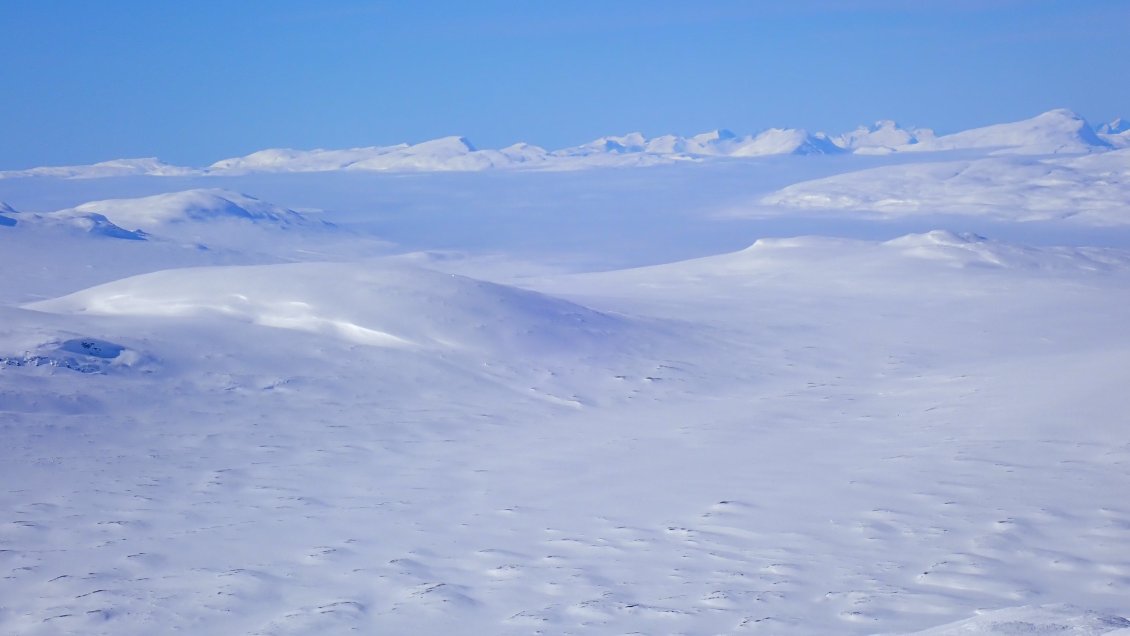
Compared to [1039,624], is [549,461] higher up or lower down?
lower down

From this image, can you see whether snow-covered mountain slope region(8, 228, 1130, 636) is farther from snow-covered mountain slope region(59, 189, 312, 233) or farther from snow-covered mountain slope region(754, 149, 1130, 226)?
snow-covered mountain slope region(754, 149, 1130, 226)

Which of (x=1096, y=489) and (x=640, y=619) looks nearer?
(x=640, y=619)

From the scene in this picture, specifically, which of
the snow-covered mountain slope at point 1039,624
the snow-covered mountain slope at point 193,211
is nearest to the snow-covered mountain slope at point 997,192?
the snow-covered mountain slope at point 193,211

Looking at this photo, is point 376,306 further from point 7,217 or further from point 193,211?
point 193,211

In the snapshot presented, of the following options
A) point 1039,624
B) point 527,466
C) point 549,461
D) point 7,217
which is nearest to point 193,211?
point 7,217

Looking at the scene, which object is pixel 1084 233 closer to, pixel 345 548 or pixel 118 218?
pixel 118 218

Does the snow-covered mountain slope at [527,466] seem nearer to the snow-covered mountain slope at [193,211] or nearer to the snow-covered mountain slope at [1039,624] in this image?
the snow-covered mountain slope at [1039,624]

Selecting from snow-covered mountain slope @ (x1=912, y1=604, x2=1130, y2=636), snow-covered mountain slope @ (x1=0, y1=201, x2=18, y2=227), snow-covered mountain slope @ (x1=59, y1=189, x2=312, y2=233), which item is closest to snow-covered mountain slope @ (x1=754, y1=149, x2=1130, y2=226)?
snow-covered mountain slope @ (x1=59, y1=189, x2=312, y2=233)

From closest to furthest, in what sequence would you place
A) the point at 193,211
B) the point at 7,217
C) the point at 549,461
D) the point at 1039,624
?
the point at 1039,624, the point at 549,461, the point at 7,217, the point at 193,211

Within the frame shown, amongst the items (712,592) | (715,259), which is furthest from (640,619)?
(715,259)
